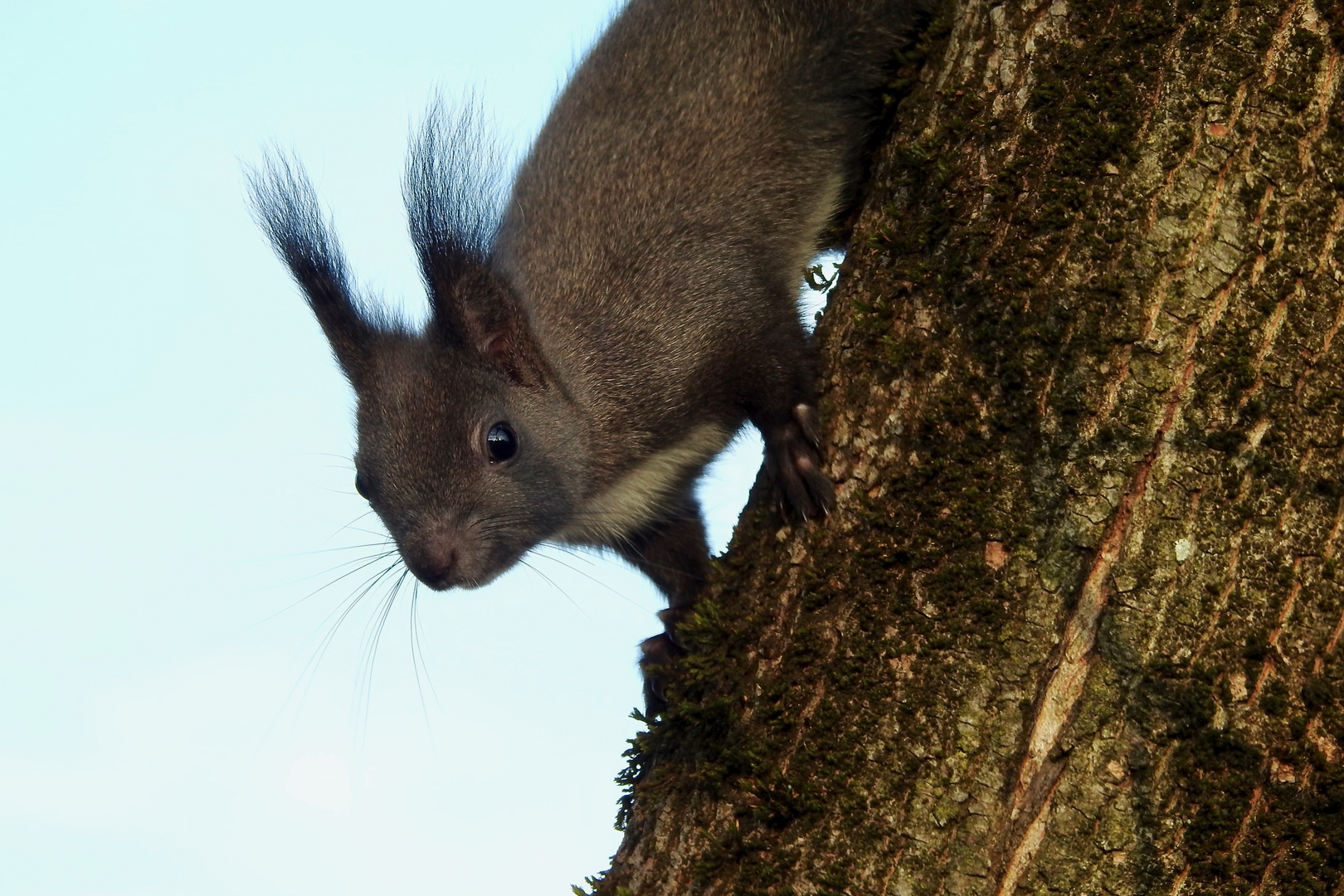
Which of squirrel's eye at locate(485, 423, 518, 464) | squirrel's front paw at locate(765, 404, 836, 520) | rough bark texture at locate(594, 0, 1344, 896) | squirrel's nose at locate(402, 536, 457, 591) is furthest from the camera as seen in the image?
squirrel's eye at locate(485, 423, 518, 464)

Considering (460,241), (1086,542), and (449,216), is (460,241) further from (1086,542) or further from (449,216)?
(1086,542)

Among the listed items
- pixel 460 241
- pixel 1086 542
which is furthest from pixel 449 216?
pixel 1086 542

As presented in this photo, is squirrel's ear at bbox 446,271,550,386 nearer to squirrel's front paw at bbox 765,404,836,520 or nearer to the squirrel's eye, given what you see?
the squirrel's eye

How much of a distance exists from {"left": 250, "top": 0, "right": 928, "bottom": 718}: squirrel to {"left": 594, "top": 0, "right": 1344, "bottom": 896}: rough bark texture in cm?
94

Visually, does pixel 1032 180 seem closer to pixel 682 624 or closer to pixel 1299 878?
pixel 682 624

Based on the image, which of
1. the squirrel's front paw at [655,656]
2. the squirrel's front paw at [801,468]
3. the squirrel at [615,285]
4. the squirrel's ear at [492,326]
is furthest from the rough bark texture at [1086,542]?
the squirrel's ear at [492,326]

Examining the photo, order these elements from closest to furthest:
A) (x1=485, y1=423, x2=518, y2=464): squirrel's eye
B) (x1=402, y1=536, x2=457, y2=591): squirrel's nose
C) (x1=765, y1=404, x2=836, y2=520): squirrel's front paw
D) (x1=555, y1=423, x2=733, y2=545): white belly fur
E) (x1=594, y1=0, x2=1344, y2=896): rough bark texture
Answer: (x1=594, y1=0, x2=1344, y2=896): rough bark texture, (x1=765, y1=404, x2=836, y2=520): squirrel's front paw, (x1=402, y1=536, x2=457, y2=591): squirrel's nose, (x1=485, y1=423, x2=518, y2=464): squirrel's eye, (x1=555, y1=423, x2=733, y2=545): white belly fur

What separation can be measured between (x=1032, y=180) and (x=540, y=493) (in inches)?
80.4

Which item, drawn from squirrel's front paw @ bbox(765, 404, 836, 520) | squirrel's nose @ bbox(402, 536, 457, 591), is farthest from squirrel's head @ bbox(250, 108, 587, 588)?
squirrel's front paw @ bbox(765, 404, 836, 520)

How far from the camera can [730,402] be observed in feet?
13.7

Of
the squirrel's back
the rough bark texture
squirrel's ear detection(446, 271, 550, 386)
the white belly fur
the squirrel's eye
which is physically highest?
the squirrel's back

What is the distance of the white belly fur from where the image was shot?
4477mm

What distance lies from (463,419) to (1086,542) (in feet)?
7.29

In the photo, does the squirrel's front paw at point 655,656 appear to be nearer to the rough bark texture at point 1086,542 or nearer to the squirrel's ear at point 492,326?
the squirrel's ear at point 492,326
